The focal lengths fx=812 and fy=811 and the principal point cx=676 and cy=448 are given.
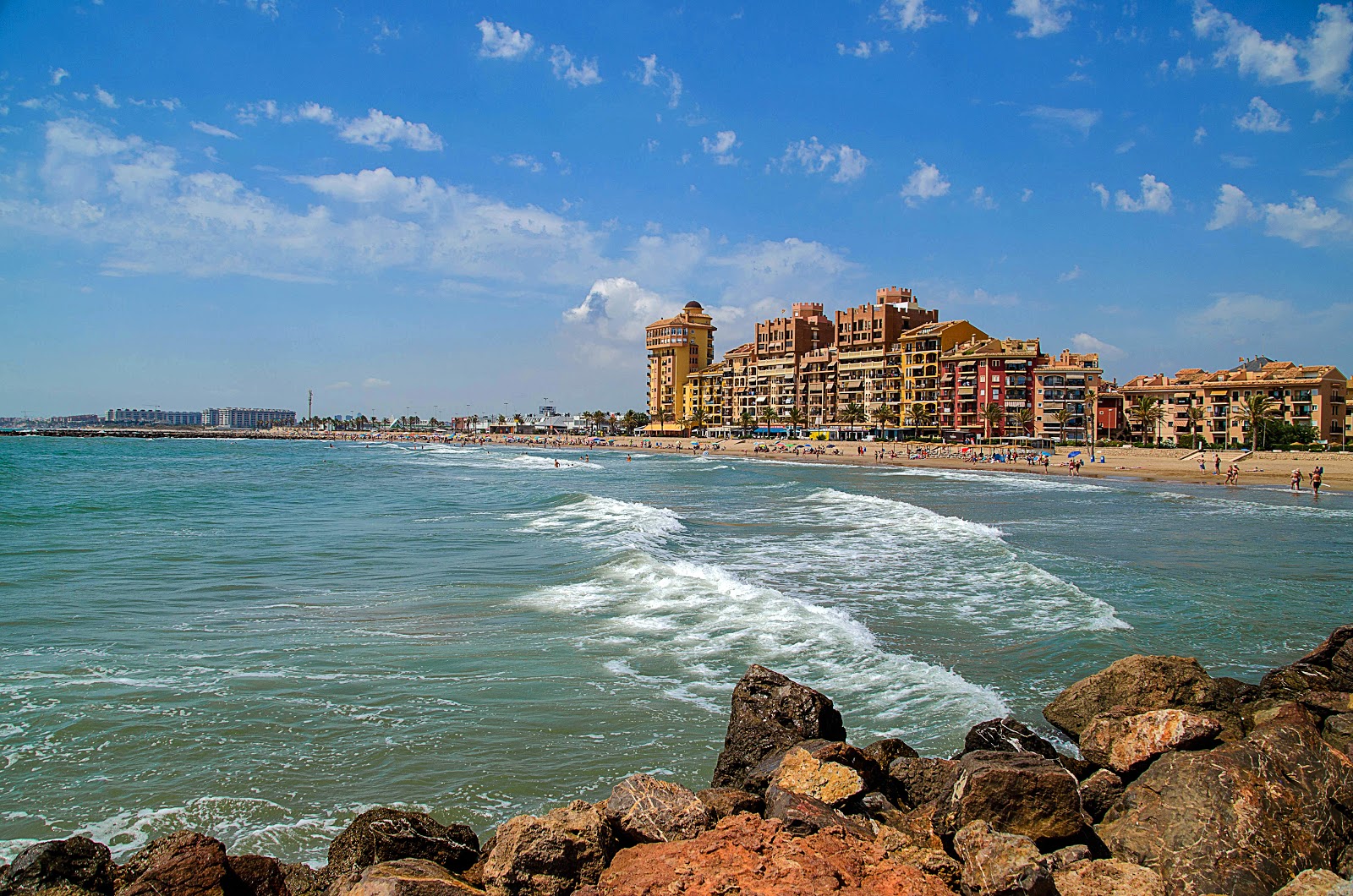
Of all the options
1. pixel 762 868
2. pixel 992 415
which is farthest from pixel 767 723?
pixel 992 415

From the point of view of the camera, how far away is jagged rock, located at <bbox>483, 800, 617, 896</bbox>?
488cm

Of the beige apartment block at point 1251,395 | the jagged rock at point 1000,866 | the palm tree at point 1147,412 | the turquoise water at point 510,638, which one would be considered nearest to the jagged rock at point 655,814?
the jagged rock at point 1000,866

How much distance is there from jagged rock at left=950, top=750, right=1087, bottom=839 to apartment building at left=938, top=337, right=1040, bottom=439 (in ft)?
313

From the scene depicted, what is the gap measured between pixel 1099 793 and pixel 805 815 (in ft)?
8.77

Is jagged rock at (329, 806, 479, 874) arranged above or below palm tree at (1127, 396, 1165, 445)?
below

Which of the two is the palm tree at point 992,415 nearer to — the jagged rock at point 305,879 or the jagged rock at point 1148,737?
the jagged rock at point 1148,737

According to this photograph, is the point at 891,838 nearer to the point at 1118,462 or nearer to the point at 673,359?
the point at 1118,462

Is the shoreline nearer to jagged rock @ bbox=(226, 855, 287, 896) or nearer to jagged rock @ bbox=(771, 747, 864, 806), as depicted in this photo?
jagged rock @ bbox=(771, 747, 864, 806)

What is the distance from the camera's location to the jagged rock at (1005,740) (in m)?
6.81

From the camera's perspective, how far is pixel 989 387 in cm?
9650

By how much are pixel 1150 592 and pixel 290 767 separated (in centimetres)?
1563

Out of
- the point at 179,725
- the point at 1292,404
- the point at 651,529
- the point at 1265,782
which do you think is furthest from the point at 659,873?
the point at 1292,404

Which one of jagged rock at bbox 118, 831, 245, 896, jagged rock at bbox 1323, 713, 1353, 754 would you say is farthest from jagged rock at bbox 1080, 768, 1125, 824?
jagged rock at bbox 118, 831, 245, 896

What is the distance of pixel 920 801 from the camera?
20.9ft
